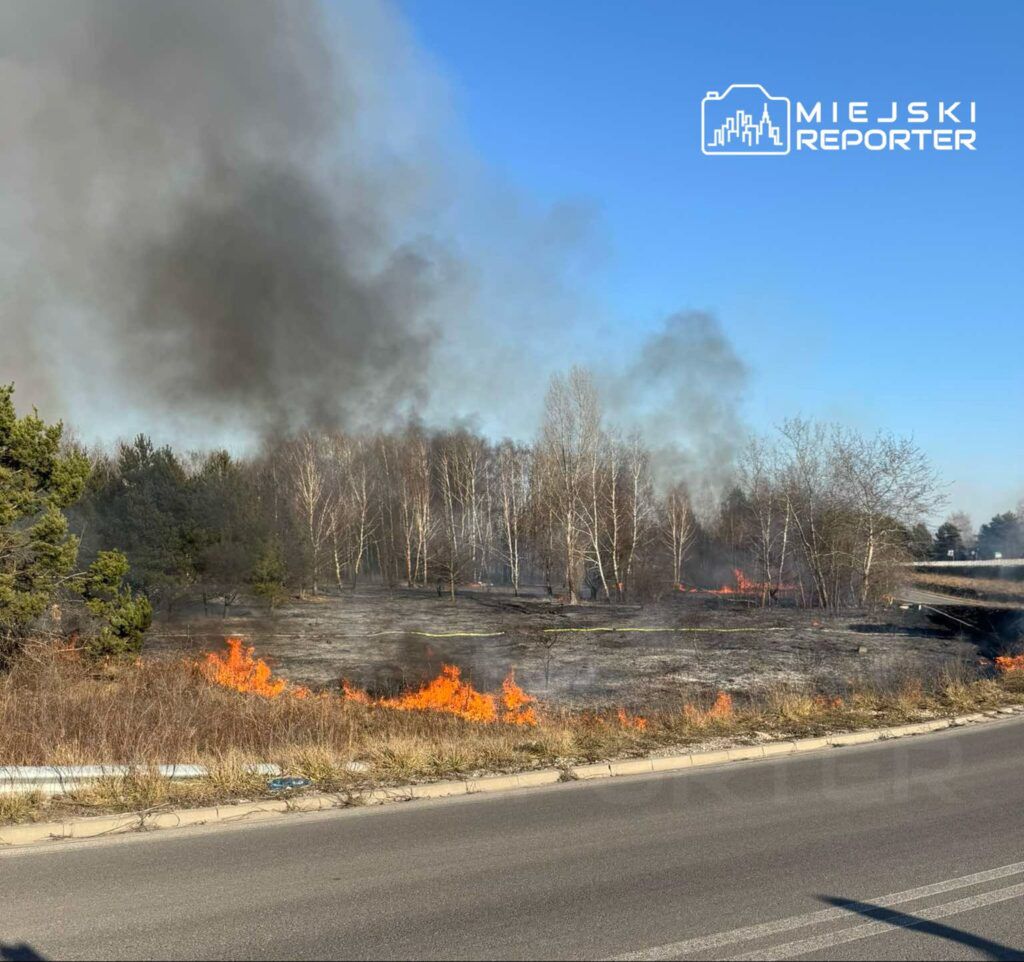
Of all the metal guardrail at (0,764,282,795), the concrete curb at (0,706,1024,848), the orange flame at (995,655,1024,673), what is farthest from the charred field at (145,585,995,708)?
the metal guardrail at (0,764,282,795)

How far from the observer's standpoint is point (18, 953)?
3.65 m

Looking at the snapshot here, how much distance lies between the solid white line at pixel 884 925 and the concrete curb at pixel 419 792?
326 cm

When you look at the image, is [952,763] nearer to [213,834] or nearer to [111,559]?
[213,834]

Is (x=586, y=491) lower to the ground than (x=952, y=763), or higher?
higher

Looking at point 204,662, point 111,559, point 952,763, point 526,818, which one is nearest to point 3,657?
point 111,559

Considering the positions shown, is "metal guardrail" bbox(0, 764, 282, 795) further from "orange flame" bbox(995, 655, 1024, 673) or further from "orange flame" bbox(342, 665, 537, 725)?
"orange flame" bbox(995, 655, 1024, 673)

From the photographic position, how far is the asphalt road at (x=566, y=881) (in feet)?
12.3

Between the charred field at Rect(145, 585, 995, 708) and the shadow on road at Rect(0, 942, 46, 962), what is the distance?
1112cm

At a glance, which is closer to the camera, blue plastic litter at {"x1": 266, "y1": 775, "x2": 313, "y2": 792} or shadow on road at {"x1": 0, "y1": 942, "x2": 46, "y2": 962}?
shadow on road at {"x1": 0, "y1": 942, "x2": 46, "y2": 962}

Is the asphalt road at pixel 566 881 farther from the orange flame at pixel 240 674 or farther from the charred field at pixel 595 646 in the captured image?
the orange flame at pixel 240 674

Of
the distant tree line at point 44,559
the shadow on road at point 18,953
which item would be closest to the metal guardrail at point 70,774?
the shadow on road at point 18,953

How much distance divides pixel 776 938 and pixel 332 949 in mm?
1890

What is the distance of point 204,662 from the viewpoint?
1595 centimetres

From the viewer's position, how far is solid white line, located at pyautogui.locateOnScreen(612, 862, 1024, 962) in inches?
142
